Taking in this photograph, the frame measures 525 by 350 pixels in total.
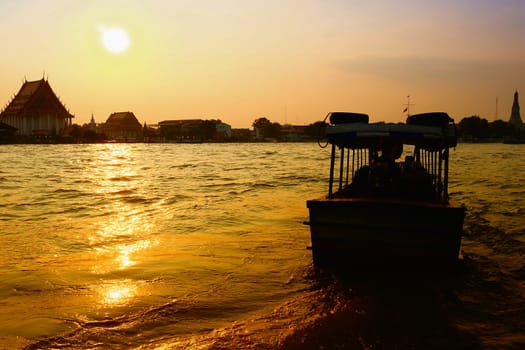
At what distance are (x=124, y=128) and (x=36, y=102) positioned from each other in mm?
24897

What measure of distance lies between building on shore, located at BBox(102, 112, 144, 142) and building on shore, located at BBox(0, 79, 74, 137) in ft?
65.7

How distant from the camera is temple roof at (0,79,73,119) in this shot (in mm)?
72625

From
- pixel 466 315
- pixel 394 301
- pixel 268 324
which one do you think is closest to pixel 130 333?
pixel 268 324

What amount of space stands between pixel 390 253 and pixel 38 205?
36.0 ft

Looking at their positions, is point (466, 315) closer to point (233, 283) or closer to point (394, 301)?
point (394, 301)

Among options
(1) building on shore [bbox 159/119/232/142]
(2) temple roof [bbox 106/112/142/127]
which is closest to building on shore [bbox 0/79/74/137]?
(2) temple roof [bbox 106/112/142/127]

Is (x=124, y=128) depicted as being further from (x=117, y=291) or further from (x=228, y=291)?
(x=228, y=291)

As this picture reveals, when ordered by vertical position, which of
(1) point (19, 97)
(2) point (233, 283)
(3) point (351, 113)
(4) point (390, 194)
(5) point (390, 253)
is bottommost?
(2) point (233, 283)

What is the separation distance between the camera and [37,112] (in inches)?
2872

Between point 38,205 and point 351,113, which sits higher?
point 351,113

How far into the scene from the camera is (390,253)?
17.9ft

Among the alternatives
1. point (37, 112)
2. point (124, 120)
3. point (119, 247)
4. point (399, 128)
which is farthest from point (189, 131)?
point (399, 128)

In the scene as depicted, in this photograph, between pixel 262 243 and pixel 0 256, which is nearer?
pixel 0 256

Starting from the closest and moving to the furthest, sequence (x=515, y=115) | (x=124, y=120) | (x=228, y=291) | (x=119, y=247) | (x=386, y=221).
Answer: (x=386, y=221)
(x=228, y=291)
(x=119, y=247)
(x=124, y=120)
(x=515, y=115)
